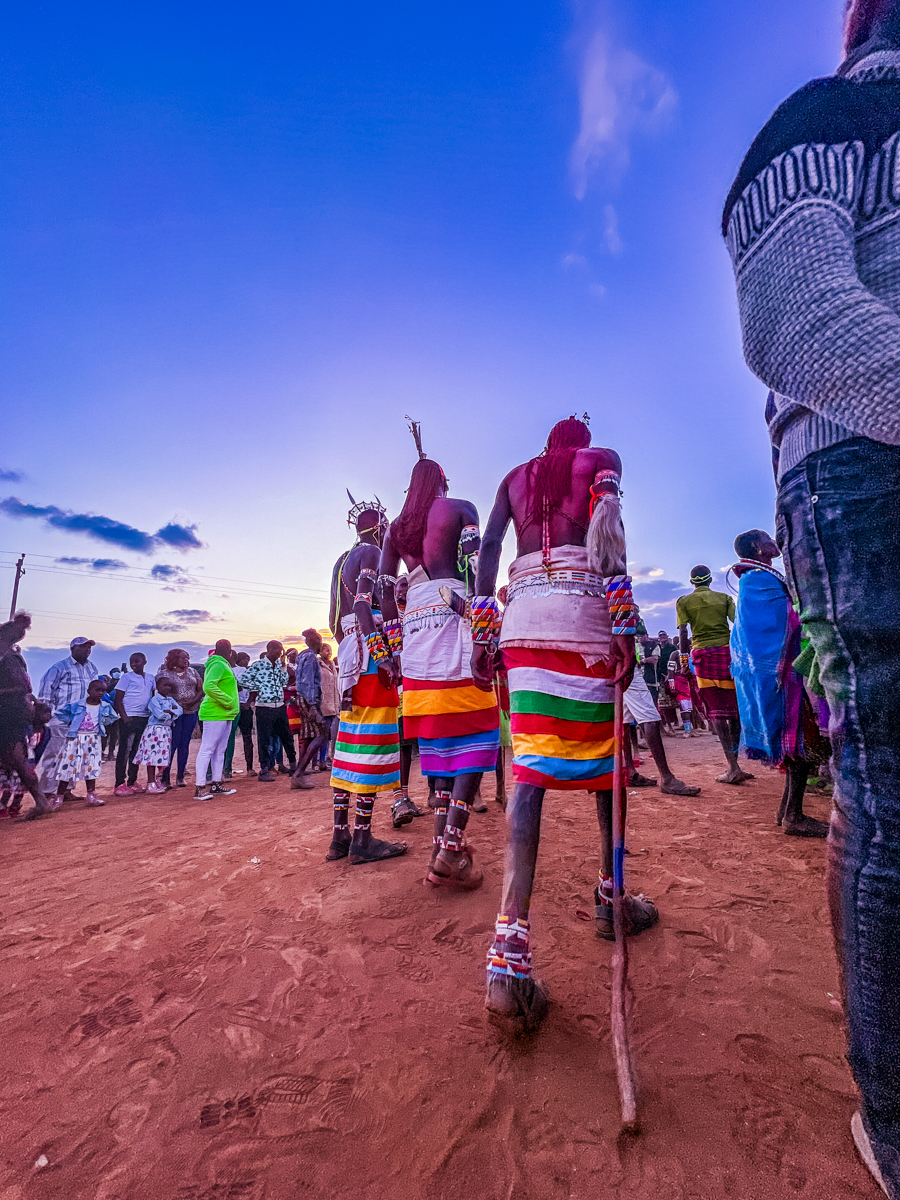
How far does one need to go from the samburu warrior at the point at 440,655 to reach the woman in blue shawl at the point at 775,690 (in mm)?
1940

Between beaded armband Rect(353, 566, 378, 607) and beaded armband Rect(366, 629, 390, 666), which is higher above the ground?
beaded armband Rect(353, 566, 378, 607)

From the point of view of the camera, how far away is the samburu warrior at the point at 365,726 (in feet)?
11.3

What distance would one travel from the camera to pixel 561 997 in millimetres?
1770

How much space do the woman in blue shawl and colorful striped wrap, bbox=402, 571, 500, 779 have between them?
192 cm

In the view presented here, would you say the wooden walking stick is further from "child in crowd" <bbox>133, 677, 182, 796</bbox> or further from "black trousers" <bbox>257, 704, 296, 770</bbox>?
"child in crowd" <bbox>133, 677, 182, 796</bbox>

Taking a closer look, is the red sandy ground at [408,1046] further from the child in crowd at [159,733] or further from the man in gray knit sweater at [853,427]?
the child in crowd at [159,733]

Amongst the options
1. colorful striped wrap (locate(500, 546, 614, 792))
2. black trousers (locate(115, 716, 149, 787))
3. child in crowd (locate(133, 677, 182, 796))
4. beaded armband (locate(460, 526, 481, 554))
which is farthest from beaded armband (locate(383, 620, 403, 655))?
black trousers (locate(115, 716, 149, 787))

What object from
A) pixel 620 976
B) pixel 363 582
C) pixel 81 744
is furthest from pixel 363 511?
pixel 81 744

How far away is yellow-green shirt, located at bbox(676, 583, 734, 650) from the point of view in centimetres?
533

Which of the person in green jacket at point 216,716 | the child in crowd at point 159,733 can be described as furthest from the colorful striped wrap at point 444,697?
the child in crowd at point 159,733

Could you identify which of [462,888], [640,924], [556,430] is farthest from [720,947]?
[556,430]

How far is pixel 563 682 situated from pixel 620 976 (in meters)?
0.90

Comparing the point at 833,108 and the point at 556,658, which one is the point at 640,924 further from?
the point at 833,108

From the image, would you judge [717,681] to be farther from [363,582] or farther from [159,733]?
[159,733]
